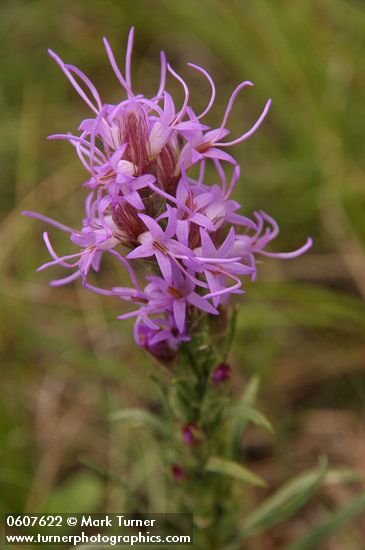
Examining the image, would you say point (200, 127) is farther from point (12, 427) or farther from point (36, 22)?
point (36, 22)

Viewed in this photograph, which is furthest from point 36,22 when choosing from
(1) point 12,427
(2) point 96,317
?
(1) point 12,427

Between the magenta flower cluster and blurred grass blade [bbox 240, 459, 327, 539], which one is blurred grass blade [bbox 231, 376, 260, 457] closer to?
blurred grass blade [bbox 240, 459, 327, 539]

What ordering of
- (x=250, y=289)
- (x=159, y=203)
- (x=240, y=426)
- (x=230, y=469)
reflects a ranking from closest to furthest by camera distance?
(x=159, y=203)
(x=230, y=469)
(x=240, y=426)
(x=250, y=289)

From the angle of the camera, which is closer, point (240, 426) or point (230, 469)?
point (230, 469)

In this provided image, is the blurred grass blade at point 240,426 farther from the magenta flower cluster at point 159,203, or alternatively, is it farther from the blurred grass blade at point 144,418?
the magenta flower cluster at point 159,203

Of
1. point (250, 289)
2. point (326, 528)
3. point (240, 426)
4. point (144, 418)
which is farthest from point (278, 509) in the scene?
point (250, 289)

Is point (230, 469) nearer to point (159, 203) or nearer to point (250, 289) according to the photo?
point (159, 203)
